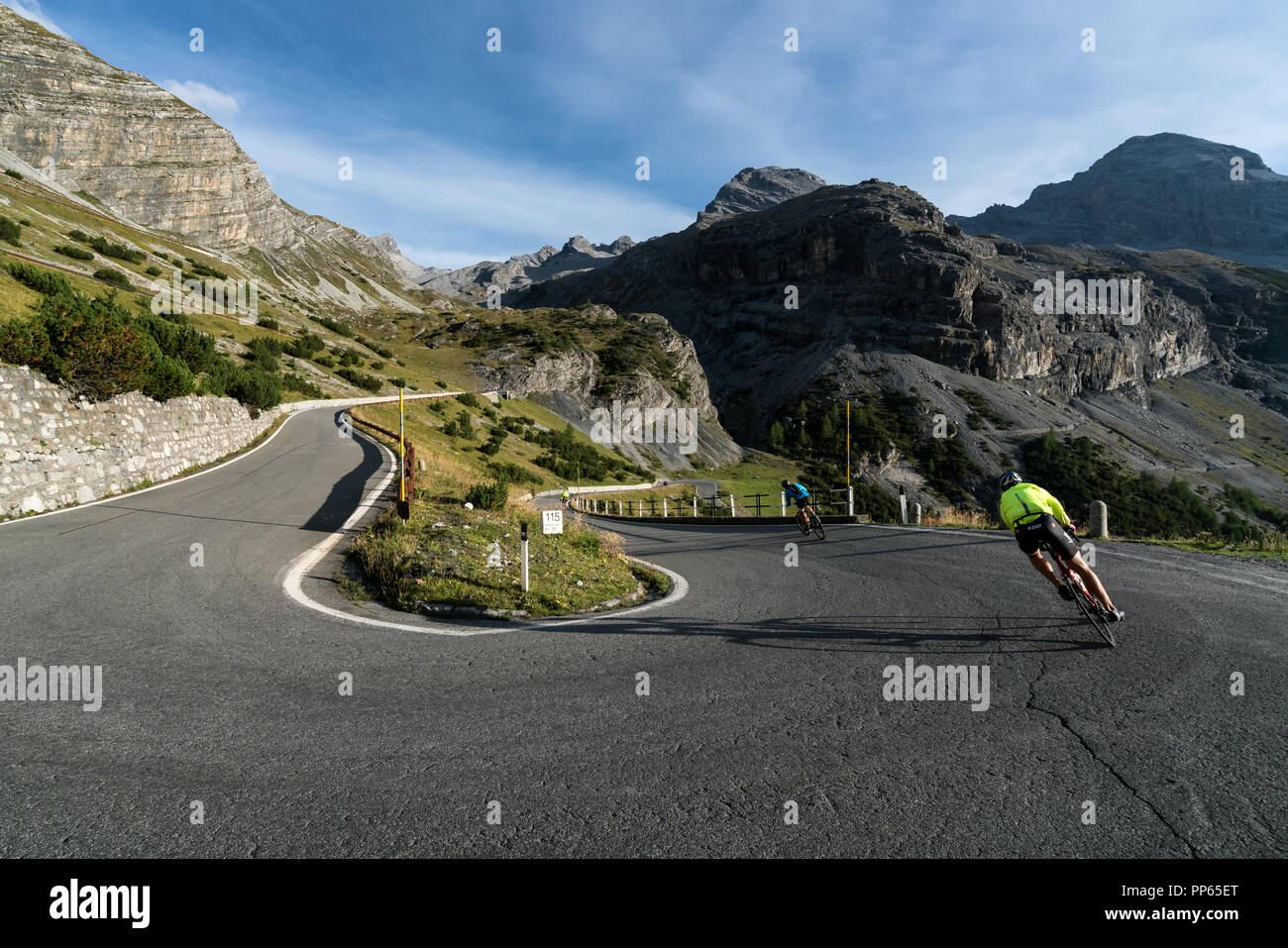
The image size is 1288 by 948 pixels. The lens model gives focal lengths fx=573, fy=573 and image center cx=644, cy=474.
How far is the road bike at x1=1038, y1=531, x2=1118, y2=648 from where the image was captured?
6055 mm

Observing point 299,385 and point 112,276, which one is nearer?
point 299,385

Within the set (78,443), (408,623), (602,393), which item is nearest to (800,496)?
(408,623)

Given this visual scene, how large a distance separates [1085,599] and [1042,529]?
84 cm

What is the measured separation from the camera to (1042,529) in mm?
6441

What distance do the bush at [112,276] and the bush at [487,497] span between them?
2171 inches

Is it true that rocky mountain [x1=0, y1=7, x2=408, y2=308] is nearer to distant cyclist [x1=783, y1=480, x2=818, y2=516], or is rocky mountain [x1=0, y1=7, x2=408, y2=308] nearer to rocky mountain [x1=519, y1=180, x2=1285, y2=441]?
rocky mountain [x1=519, y1=180, x2=1285, y2=441]

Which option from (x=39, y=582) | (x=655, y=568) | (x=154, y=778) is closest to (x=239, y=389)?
(x=39, y=582)

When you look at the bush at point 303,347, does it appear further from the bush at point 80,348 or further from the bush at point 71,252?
the bush at point 80,348

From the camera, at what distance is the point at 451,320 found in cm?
12925

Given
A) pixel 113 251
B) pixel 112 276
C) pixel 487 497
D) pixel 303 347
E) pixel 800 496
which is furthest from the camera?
pixel 113 251

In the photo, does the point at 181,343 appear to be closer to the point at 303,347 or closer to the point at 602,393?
the point at 303,347

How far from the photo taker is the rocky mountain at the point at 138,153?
368 ft

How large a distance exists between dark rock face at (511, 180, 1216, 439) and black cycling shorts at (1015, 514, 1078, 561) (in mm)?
128507
